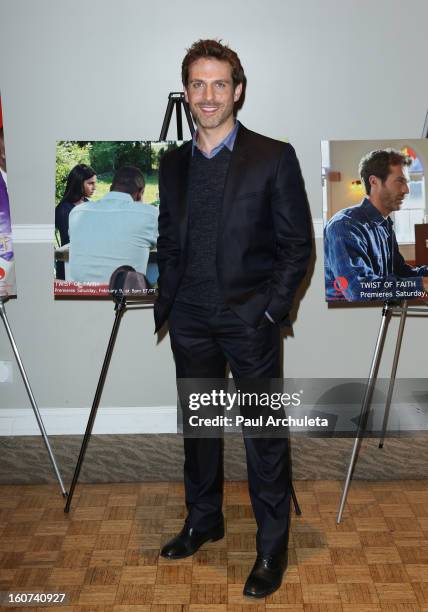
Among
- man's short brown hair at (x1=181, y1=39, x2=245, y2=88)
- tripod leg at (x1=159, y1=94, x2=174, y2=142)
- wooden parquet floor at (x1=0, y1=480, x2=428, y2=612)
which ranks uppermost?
man's short brown hair at (x1=181, y1=39, x2=245, y2=88)

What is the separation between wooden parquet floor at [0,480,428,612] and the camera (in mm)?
2416

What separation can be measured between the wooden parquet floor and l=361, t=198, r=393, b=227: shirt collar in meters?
1.16

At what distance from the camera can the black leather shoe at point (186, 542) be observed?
269 centimetres

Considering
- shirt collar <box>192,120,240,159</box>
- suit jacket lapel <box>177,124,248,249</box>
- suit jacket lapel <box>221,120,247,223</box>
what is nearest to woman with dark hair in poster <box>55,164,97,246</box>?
suit jacket lapel <box>177,124,248,249</box>

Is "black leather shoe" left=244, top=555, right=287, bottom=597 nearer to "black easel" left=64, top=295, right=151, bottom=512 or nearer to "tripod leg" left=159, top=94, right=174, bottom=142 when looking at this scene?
"black easel" left=64, top=295, right=151, bottom=512

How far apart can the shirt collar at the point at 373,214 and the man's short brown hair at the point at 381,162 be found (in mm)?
44

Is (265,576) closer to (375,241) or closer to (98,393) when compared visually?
(98,393)

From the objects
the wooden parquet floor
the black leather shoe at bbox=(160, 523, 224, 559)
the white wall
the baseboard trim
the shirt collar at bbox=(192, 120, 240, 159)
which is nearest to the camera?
the wooden parquet floor

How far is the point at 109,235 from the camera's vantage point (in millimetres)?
3059

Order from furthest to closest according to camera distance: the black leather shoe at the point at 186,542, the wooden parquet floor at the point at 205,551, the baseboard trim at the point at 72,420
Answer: the baseboard trim at the point at 72,420, the black leather shoe at the point at 186,542, the wooden parquet floor at the point at 205,551

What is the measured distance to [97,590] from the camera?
2.47 m

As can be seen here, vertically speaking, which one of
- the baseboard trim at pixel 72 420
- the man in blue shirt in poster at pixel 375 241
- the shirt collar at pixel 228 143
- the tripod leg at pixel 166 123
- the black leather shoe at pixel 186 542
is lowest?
the black leather shoe at pixel 186 542

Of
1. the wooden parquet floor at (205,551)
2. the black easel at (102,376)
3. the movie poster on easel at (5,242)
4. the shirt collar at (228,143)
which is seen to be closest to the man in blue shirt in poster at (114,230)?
the black easel at (102,376)

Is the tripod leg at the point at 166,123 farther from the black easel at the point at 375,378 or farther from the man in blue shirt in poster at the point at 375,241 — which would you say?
the black easel at the point at 375,378
